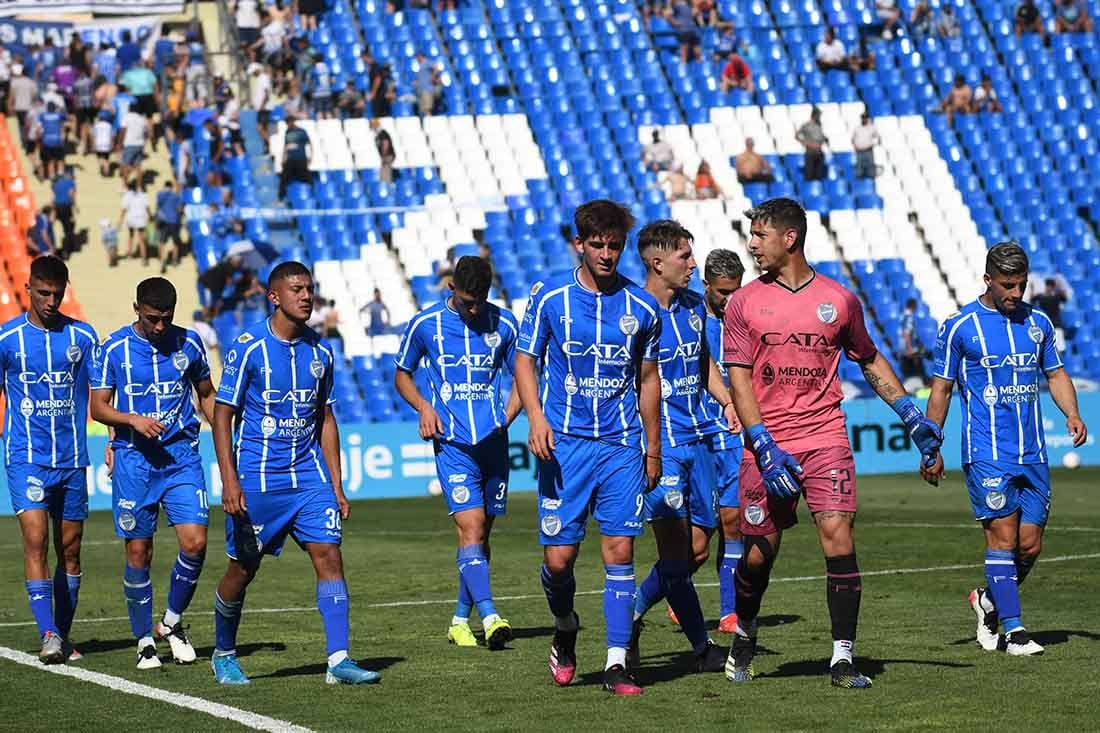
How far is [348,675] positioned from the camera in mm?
9555

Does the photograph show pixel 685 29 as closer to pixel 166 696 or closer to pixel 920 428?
pixel 920 428

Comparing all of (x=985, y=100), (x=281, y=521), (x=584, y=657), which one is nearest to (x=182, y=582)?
(x=281, y=521)

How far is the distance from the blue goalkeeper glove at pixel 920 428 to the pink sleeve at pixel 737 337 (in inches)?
30.1

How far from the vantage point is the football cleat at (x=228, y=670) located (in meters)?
9.74

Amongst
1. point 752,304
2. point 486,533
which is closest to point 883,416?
point 486,533

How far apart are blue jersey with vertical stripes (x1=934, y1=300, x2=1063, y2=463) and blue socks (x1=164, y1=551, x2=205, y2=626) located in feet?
14.4

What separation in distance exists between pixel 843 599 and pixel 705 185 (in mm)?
25785

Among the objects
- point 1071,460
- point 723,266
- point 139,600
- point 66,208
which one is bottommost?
point 1071,460

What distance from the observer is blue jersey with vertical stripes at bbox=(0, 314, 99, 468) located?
1090 centimetres

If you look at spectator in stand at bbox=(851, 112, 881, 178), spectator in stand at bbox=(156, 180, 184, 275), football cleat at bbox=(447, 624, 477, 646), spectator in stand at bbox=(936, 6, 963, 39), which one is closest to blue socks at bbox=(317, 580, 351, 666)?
football cleat at bbox=(447, 624, 477, 646)

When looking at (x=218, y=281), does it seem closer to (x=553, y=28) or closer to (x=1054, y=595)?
(x=553, y=28)

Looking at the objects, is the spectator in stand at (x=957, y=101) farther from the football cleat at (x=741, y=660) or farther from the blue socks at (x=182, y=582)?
the football cleat at (x=741, y=660)

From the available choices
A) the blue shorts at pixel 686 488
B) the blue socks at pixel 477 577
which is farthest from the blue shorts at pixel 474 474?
the blue shorts at pixel 686 488

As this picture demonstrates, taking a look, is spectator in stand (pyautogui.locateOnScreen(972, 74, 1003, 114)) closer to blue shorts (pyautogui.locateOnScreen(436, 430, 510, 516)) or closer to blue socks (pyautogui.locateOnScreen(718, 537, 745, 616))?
blue socks (pyautogui.locateOnScreen(718, 537, 745, 616))
